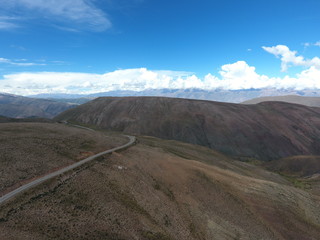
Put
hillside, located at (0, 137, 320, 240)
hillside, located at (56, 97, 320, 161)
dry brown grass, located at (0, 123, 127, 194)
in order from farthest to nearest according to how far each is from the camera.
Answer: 1. hillside, located at (56, 97, 320, 161)
2. dry brown grass, located at (0, 123, 127, 194)
3. hillside, located at (0, 137, 320, 240)

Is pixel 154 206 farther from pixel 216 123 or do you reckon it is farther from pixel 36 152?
pixel 216 123

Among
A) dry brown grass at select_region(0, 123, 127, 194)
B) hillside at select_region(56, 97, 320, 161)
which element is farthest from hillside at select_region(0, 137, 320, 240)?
hillside at select_region(56, 97, 320, 161)

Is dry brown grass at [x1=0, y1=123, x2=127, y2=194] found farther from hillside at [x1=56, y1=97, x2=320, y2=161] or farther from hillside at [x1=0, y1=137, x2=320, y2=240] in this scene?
hillside at [x1=56, y1=97, x2=320, y2=161]

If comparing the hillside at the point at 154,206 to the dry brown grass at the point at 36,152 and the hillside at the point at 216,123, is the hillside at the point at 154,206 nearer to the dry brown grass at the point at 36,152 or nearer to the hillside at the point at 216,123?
the dry brown grass at the point at 36,152

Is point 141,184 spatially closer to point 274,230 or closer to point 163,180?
point 163,180

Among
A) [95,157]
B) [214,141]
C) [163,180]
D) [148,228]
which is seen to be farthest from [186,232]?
[214,141]

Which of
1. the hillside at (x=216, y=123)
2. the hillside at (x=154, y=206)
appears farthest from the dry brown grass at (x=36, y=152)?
the hillside at (x=216, y=123)

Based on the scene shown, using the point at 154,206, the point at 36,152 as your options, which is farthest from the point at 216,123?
the point at 154,206
